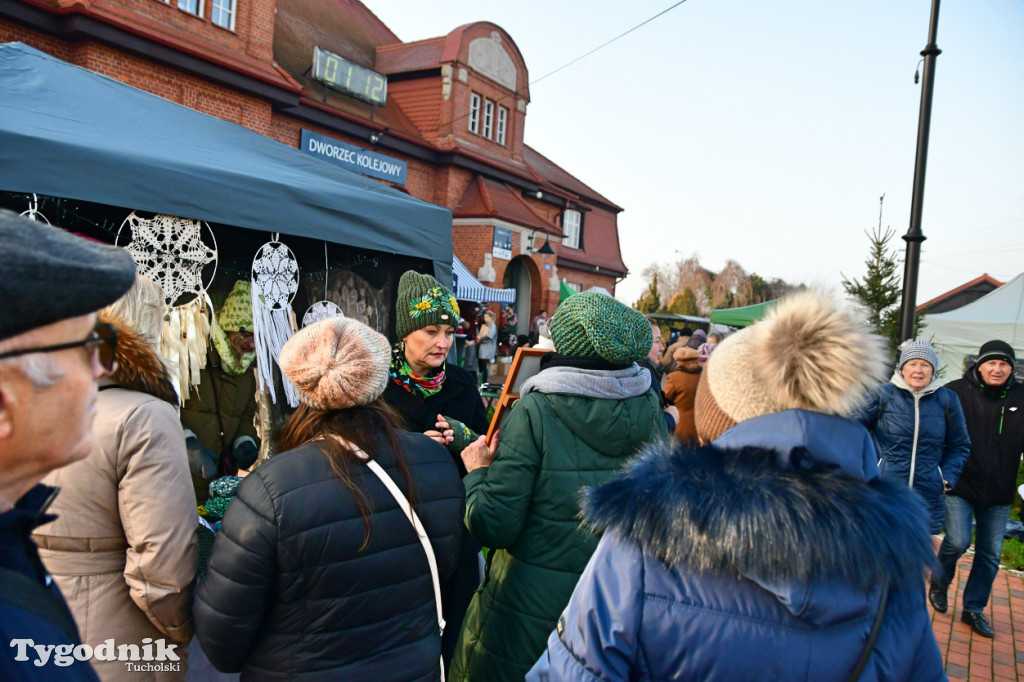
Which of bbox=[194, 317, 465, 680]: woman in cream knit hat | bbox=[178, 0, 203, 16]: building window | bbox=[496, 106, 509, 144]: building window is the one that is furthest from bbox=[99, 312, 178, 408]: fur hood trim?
bbox=[496, 106, 509, 144]: building window

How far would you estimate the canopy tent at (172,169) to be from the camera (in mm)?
3033

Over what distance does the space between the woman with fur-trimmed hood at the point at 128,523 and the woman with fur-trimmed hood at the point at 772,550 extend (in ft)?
3.83

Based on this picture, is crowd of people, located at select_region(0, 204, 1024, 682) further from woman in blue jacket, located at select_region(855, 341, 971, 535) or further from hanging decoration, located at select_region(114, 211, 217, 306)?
woman in blue jacket, located at select_region(855, 341, 971, 535)

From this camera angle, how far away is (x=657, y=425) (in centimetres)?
234

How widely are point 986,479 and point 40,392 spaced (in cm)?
554

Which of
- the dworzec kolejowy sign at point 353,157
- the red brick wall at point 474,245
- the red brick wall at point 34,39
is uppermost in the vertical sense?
the red brick wall at point 34,39

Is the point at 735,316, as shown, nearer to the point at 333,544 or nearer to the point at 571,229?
the point at 571,229

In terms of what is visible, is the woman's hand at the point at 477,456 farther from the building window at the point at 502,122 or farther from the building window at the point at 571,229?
the building window at the point at 571,229

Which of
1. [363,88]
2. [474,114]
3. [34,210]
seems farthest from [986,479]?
[474,114]

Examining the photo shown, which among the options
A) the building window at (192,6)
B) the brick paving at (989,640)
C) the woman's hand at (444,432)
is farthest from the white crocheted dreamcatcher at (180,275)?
the building window at (192,6)

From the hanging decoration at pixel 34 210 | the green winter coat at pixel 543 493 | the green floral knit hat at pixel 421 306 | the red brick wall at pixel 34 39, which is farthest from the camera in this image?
the red brick wall at pixel 34 39

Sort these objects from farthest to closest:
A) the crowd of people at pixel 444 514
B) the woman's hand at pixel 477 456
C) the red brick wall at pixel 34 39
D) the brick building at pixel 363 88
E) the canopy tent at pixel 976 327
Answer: the canopy tent at pixel 976 327, the brick building at pixel 363 88, the red brick wall at pixel 34 39, the woman's hand at pixel 477 456, the crowd of people at pixel 444 514

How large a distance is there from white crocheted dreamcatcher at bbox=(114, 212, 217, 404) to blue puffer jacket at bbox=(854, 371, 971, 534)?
4410 mm

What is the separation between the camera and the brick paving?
3990 mm
